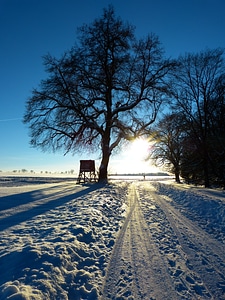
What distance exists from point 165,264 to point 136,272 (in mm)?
666

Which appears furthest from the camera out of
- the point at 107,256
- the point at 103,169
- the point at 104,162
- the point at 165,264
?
the point at 103,169

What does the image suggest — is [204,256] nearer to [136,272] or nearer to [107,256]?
[136,272]

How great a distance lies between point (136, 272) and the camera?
4000mm

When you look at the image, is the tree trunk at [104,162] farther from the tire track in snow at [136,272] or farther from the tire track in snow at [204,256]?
the tire track in snow at [136,272]

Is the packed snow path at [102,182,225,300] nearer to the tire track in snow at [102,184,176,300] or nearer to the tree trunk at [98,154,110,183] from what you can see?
the tire track in snow at [102,184,176,300]

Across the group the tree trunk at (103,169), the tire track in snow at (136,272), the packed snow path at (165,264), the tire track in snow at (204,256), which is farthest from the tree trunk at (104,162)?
the tire track in snow at (136,272)

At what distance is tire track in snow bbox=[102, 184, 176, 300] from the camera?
133 inches

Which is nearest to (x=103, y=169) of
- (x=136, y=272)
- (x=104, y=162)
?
(x=104, y=162)

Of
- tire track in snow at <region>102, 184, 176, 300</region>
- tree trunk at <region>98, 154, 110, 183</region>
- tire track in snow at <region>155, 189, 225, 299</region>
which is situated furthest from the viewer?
tree trunk at <region>98, 154, 110, 183</region>

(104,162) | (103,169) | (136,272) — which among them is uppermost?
(104,162)

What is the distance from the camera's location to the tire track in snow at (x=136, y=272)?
339 cm

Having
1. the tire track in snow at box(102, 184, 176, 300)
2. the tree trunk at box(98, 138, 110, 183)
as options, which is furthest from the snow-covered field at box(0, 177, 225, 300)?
the tree trunk at box(98, 138, 110, 183)

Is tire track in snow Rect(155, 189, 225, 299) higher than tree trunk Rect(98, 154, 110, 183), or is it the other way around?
tree trunk Rect(98, 154, 110, 183)

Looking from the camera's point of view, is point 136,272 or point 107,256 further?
point 107,256
